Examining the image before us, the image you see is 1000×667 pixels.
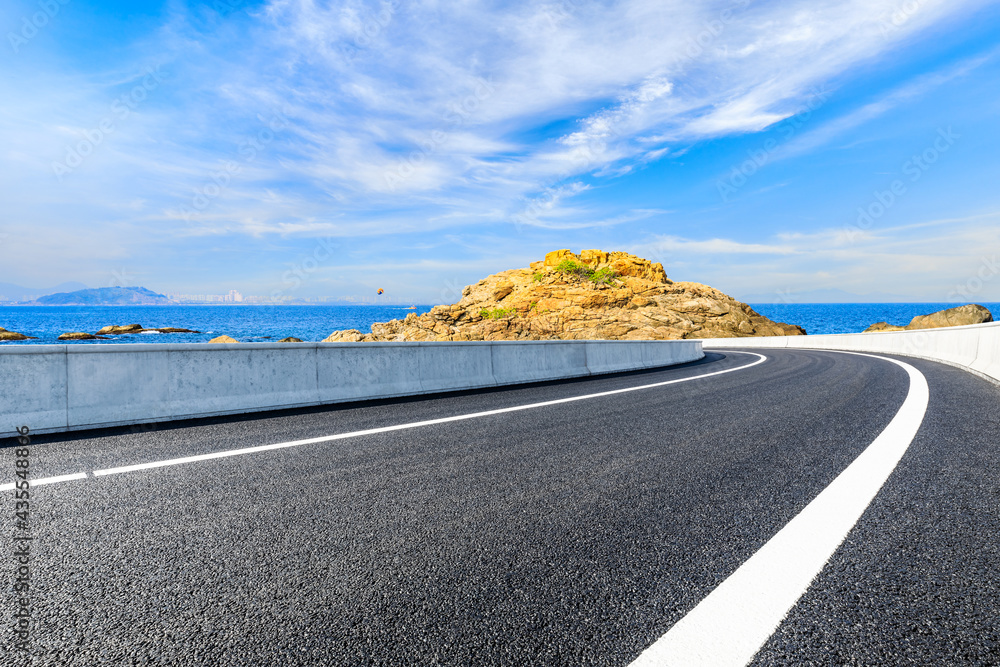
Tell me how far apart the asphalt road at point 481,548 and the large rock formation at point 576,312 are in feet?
130

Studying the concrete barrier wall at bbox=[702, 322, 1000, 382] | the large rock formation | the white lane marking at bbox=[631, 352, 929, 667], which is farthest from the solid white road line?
the large rock formation

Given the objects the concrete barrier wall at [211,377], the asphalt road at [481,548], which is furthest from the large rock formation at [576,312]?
the asphalt road at [481,548]

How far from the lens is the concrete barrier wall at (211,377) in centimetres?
664

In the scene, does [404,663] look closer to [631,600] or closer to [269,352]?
[631,600]

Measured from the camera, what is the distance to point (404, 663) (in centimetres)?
A: 202

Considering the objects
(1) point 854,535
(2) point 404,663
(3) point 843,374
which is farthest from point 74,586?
(3) point 843,374

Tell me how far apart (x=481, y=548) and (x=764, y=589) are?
4.49ft

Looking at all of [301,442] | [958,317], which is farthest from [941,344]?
[958,317]

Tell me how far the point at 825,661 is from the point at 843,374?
45.4ft

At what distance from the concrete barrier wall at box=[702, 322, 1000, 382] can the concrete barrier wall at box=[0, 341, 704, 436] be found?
39.0 ft

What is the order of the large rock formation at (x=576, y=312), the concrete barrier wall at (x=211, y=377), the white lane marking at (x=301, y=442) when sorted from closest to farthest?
1. the white lane marking at (x=301, y=442)
2. the concrete barrier wall at (x=211, y=377)
3. the large rock formation at (x=576, y=312)

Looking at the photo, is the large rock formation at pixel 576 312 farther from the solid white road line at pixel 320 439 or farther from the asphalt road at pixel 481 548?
the asphalt road at pixel 481 548

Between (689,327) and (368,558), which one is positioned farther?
(689,327)

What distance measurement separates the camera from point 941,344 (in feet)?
67.1
